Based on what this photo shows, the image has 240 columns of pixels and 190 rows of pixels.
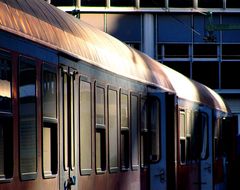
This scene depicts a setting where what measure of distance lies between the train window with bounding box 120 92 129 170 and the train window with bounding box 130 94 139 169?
1.16 ft

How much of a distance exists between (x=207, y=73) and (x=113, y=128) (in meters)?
32.6

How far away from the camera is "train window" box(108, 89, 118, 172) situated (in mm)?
11055

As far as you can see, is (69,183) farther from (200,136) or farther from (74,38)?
(200,136)

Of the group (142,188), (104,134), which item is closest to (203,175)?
(142,188)

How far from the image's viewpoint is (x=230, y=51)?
43.2m

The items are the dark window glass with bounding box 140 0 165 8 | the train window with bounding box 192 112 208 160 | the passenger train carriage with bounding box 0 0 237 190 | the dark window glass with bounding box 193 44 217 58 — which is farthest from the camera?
the dark window glass with bounding box 193 44 217 58

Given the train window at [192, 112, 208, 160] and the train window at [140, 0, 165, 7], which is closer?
the train window at [192, 112, 208, 160]

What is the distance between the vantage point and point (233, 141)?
1019 inches

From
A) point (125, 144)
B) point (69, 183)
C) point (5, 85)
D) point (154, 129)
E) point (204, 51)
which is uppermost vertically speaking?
point (204, 51)

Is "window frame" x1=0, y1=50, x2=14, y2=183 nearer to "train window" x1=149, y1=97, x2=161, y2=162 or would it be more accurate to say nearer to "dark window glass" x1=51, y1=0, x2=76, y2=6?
"train window" x1=149, y1=97, x2=161, y2=162

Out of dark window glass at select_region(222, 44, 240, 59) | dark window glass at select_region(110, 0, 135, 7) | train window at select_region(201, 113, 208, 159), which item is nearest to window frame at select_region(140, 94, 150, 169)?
train window at select_region(201, 113, 208, 159)

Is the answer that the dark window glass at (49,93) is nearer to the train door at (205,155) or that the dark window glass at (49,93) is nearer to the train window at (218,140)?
the train door at (205,155)

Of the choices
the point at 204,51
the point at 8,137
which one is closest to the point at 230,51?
the point at 204,51

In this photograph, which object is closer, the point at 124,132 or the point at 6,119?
the point at 6,119
